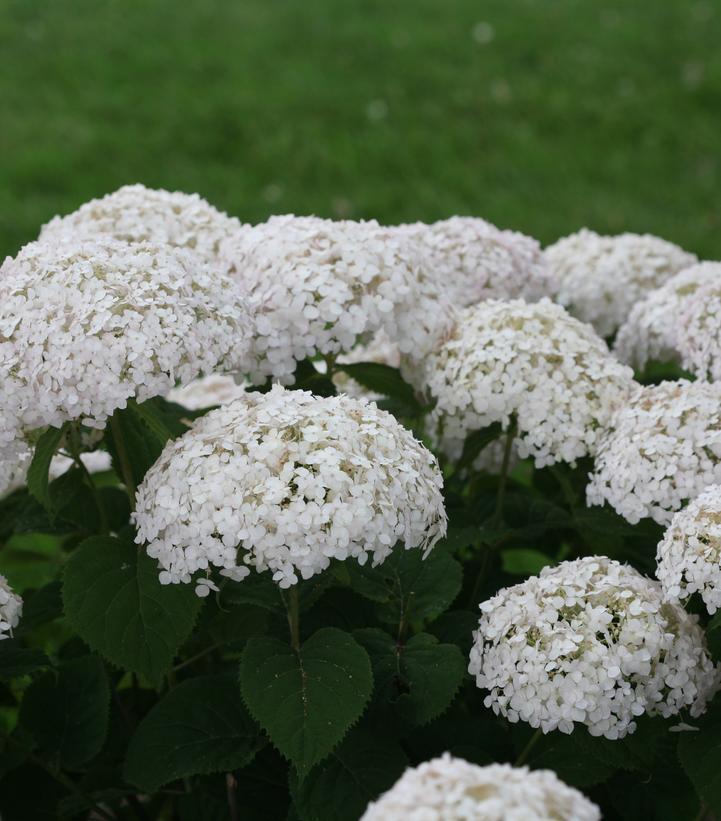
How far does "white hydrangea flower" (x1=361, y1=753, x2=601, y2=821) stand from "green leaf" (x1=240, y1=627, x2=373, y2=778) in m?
0.51

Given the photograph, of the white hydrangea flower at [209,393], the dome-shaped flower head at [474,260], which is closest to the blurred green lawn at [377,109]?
the white hydrangea flower at [209,393]

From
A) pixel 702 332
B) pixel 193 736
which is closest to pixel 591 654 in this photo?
pixel 193 736

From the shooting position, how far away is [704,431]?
99.9 inches

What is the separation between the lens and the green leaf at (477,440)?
2.88m

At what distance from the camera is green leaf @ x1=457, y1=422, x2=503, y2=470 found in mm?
2875

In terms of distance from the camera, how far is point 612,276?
11.7ft

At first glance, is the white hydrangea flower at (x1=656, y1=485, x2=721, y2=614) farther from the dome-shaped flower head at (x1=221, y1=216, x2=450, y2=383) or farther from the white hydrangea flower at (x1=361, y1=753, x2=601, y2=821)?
the dome-shaped flower head at (x1=221, y1=216, x2=450, y2=383)

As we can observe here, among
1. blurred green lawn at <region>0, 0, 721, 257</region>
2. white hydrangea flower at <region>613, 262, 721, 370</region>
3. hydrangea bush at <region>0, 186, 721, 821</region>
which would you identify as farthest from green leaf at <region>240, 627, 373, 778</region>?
blurred green lawn at <region>0, 0, 721, 257</region>

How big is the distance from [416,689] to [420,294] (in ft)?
2.82

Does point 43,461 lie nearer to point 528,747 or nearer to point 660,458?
point 528,747

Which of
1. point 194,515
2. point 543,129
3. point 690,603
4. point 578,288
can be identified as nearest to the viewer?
point 194,515

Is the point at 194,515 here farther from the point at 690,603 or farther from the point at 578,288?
the point at 578,288

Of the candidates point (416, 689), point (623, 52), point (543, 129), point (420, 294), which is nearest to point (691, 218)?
point (543, 129)

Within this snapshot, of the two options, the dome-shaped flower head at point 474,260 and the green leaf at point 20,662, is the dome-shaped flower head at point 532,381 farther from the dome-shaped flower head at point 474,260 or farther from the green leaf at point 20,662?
the green leaf at point 20,662
